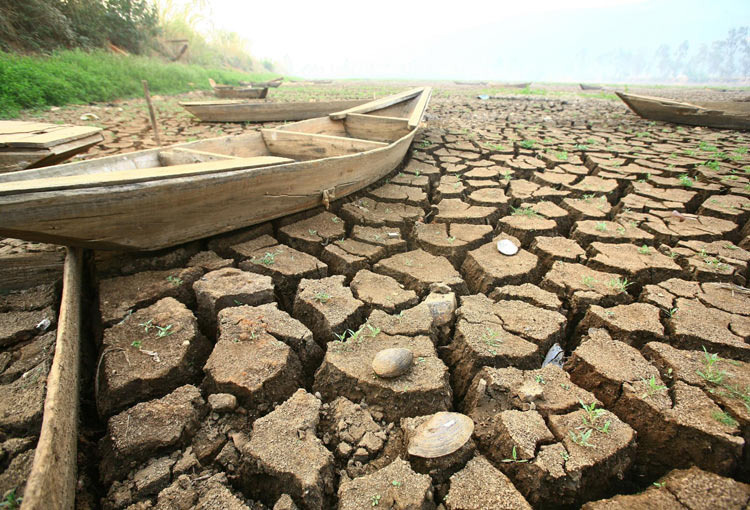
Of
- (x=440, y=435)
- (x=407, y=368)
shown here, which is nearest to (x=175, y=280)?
(x=407, y=368)

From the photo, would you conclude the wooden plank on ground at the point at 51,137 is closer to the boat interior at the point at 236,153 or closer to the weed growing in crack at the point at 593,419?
the boat interior at the point at 236,153

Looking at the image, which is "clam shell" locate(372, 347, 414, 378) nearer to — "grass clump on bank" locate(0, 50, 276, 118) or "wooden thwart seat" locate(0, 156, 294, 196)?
"wooden thwart seat" locate(0, 156, 294, 196)

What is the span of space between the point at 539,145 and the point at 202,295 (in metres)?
4.81

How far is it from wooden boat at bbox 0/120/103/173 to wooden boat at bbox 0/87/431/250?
1.73ft

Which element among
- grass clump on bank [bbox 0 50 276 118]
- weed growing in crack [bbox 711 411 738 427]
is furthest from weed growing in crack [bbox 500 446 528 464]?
grass clump on bank [bbox 0 50 276 118]

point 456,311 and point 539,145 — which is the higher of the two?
point 539,145

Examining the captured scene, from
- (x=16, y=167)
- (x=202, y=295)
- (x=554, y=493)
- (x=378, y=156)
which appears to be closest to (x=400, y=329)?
(x=554, y=493)

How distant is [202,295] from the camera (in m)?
1.71

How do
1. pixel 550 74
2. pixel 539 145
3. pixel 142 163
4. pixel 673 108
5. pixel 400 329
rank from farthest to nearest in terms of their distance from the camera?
pixel 550 74, pixel 673 108, pixel 539 145, pixel 142 163, pixel 400 329

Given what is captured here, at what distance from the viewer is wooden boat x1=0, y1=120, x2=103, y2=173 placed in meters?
2.21

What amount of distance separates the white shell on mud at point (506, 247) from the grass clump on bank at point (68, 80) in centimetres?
694

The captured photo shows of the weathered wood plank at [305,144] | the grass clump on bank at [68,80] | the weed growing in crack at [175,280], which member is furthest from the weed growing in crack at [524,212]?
the grass clump on bank at [68,80]

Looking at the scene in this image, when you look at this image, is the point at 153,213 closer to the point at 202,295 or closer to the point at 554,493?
the point at 202,295

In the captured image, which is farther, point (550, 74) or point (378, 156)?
point (550, 74)
